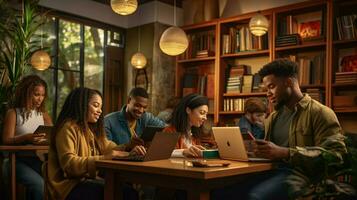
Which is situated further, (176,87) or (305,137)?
(176,87)

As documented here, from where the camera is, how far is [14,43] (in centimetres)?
461

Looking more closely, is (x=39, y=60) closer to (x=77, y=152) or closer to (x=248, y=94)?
(x=77, y=152)

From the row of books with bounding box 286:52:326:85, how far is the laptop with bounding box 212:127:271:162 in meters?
2.49

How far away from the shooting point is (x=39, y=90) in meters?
3.99

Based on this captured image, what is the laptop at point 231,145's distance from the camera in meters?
2.49

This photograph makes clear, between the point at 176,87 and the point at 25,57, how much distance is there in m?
2.26

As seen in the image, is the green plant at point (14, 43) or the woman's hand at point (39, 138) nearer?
the woman's hand at point (39, 138)

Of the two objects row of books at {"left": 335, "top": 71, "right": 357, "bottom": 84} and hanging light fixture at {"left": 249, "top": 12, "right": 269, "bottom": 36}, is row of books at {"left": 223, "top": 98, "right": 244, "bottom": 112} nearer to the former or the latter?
hanging light fixture at {"left": 249, "top": 12, "right": 269, "bottom": 36}

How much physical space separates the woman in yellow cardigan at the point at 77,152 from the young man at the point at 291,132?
80 cm

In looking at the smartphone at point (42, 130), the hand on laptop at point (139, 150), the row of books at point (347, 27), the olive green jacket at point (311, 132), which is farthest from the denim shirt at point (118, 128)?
the row of books at point (347, 27)

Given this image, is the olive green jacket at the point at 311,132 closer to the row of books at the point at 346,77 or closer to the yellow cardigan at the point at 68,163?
the yellow cardigan at the point at 68,163

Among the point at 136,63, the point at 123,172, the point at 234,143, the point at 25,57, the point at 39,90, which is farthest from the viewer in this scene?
the point at 136,63

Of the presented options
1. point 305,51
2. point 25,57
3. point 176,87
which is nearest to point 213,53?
point 176,87

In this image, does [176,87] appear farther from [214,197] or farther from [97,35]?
[214,197]
